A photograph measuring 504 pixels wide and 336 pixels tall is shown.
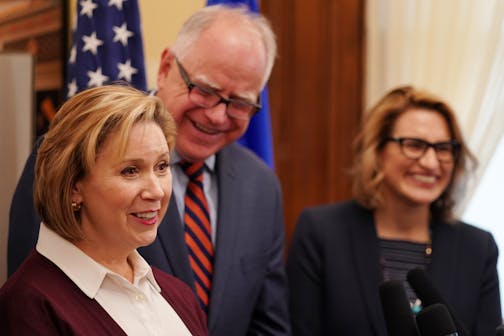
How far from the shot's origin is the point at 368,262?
2.88m

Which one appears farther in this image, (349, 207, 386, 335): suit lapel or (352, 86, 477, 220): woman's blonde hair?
(352, 86, 477, 220): woman's blonde hair

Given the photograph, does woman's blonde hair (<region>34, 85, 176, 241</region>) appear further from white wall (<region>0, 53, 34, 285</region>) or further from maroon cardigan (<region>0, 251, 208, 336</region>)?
white wall (<region>0, 53, 34, 285</region>)

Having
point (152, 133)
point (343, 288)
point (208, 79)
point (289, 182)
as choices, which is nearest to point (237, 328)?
point (343, 288)

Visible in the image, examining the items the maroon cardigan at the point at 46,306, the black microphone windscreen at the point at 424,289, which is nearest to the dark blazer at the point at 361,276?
the black microphone windscreen at the point at 424,289

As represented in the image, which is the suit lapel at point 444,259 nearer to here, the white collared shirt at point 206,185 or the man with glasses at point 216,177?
the man with glasses at point 216,177

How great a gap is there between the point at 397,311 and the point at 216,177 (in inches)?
38.6

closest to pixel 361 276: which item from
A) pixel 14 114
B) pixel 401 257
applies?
pixel 401 257

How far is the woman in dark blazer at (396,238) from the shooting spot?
2836 mm

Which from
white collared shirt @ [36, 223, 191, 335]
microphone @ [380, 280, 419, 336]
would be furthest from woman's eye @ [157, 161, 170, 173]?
microphone @ [380, 280, 419, 336]

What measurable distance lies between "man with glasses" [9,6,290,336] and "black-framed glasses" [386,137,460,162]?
73cm

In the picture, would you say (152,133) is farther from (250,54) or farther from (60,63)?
(60,63)

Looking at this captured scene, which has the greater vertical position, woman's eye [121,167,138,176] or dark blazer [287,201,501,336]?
woman's eye [121,167,138,176]

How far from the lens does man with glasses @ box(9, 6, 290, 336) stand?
228cm

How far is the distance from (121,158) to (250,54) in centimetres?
85
